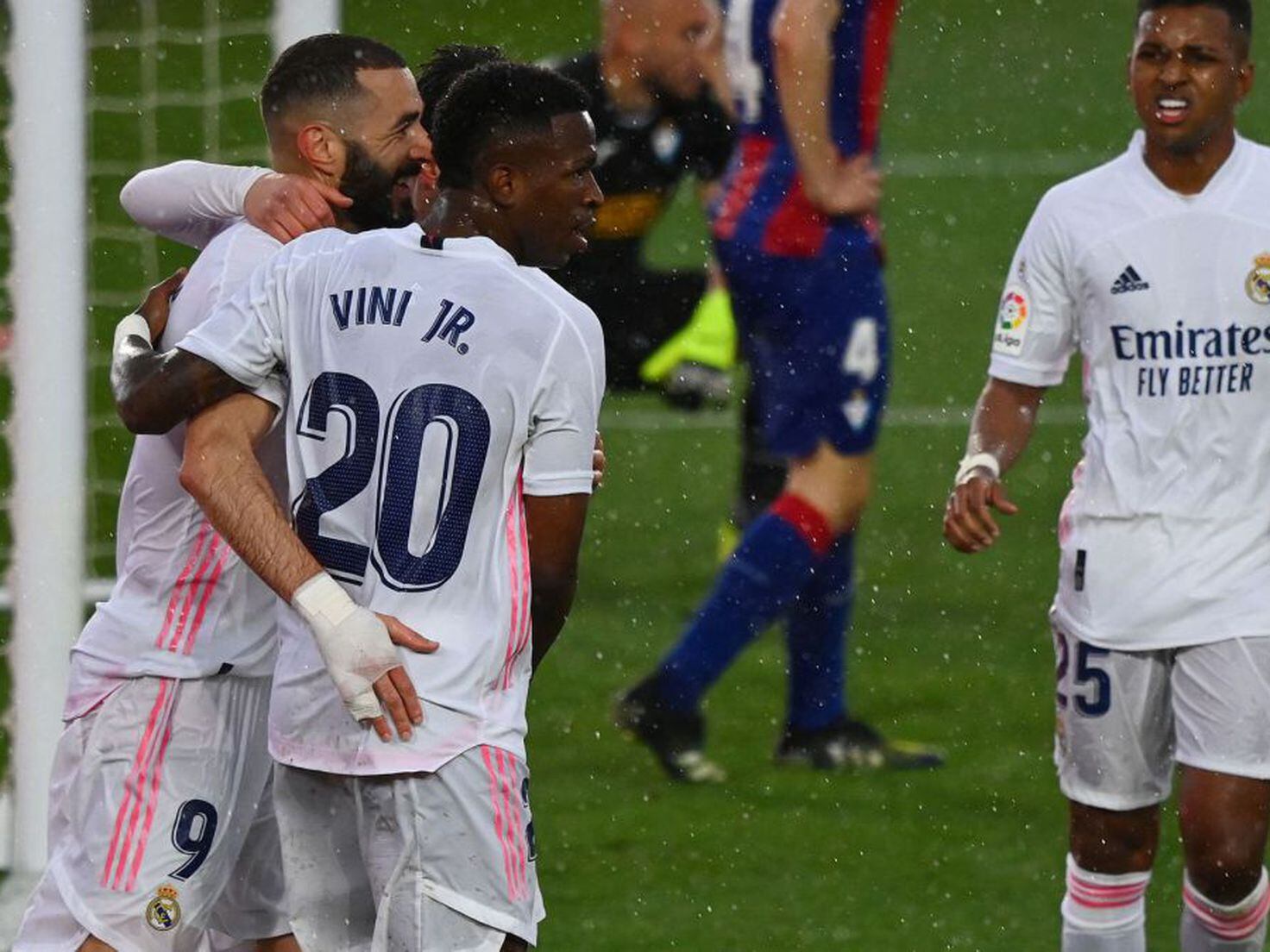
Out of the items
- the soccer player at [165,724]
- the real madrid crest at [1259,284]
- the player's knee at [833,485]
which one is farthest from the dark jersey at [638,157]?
the soccer player at [165,724]

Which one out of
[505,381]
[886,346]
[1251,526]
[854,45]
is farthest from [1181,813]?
[854,45]

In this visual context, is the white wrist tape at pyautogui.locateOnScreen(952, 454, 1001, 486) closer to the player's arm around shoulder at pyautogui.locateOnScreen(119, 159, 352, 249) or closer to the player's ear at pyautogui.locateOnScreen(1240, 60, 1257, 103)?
the player's ear at pyautogui.locateOnScreen(1240, 60, 1257, 103)

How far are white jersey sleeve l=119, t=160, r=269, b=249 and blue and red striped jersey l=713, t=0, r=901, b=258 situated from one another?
9.63 ft

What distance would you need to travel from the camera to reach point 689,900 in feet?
20.5

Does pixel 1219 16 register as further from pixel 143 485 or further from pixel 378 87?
pixel 143 485

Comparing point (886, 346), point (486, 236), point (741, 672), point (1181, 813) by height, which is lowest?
point (741, 672)

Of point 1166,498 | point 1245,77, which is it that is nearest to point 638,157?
point 1245,77

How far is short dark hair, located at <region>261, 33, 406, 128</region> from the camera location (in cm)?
468

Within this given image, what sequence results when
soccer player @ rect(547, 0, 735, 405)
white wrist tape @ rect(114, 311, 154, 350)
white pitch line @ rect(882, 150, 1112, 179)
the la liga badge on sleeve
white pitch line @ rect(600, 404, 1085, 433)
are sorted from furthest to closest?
white pitch line @ rect(882, 150, 1112, 179), white pitch line @ rect(600, 404, 1085, 433), soccer player @ rect(547, 0, 735, 405), the la liga badge on sleeve, white wrist tape @ rect(114, 311, 154, 350)

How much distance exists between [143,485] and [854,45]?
3545mm

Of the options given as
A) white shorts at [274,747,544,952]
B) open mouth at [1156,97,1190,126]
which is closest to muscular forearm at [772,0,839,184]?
open mouth at [1156,97,1190,126]

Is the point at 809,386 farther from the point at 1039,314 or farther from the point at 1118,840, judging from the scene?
the point at 1118,840

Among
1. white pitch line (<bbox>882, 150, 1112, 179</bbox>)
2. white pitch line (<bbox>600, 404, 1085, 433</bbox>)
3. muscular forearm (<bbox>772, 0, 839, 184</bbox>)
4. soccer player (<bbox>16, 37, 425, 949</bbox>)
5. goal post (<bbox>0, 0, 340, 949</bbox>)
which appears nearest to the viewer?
soccer player (<bbox>16, 37, 425, 949</bbox>)

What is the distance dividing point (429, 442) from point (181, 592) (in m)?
0.83
